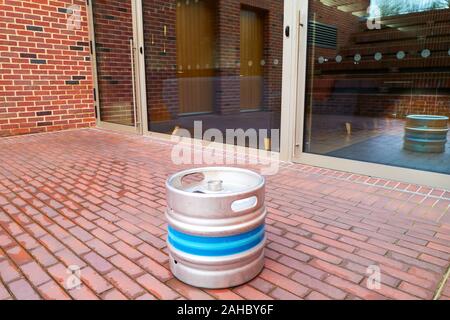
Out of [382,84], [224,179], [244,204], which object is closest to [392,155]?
[382,84]

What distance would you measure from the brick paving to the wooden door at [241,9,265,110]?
102cm

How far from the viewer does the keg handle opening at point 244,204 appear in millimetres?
1556

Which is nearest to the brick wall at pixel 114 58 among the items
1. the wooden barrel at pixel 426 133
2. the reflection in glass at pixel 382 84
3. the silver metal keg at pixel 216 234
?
the reflection in glass at pixel 382 84

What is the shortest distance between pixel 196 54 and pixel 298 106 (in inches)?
71.2

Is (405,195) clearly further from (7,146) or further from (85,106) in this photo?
(85,106)

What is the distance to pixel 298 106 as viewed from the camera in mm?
3701

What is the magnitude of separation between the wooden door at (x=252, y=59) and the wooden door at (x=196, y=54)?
0.51 metres

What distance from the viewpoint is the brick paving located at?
1642mm

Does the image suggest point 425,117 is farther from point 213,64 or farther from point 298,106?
point 213,64
